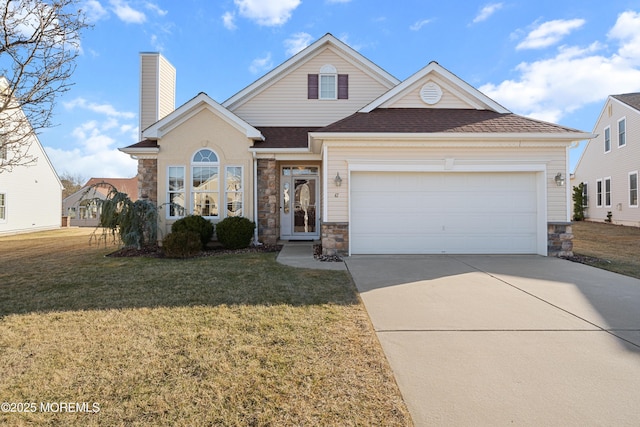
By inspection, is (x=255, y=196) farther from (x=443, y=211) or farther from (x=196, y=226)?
(x=443, y=211)

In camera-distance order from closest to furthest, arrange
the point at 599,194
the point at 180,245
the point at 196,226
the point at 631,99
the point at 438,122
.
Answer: the point at 180,245 < the point at 438,122 < the point at 196,226 < the point at 631,99 < the point at 599,194

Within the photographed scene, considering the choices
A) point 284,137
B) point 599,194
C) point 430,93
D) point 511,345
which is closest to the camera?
point 511,345

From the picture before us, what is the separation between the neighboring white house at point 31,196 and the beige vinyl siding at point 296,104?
13.1 meters

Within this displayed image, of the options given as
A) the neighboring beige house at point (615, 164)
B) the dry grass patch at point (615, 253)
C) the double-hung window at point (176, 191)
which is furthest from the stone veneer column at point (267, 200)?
the neighboring beige house at point (615, 164)

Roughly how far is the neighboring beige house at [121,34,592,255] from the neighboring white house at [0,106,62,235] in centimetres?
1240

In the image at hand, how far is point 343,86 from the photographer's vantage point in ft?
41.2

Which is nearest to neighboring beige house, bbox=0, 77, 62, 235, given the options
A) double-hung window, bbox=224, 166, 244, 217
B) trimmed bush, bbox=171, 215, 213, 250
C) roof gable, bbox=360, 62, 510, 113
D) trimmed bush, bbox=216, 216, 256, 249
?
trimmed bush, bbox=171, 215, 213, 250

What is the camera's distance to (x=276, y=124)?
40.9 feet

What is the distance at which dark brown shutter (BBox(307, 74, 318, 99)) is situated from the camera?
1250 cm

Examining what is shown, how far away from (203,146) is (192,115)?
3.34 feet

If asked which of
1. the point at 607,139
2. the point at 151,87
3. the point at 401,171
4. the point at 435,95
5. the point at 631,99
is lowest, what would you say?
the point at 401,171

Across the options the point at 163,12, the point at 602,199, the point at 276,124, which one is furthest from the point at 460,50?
the point at 602,199

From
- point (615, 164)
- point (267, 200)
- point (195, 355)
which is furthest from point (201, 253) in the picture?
point (615, 164)

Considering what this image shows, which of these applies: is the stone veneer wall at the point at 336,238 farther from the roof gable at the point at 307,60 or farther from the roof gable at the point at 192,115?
the roof gable at the point at 307,60
